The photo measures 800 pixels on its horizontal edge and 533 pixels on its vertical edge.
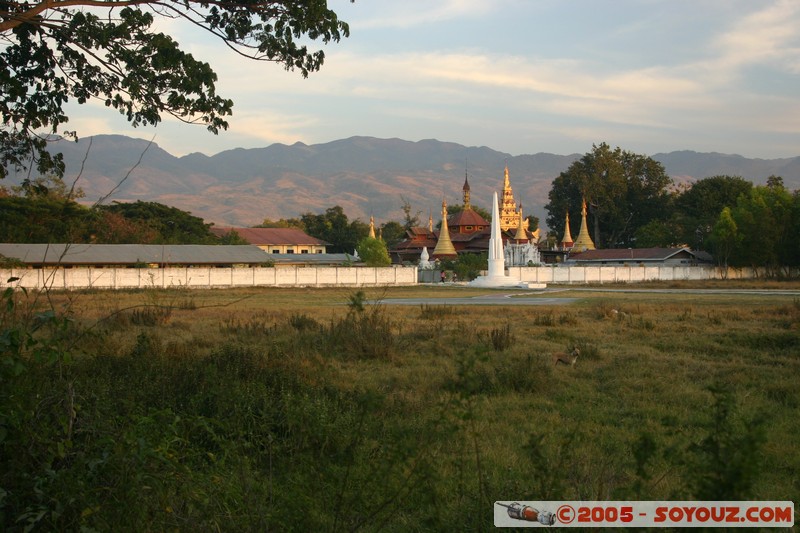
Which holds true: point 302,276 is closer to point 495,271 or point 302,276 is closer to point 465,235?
point 495,271

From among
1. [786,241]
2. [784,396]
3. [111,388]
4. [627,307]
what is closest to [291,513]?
[111,388]

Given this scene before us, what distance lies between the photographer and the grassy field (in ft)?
15.8

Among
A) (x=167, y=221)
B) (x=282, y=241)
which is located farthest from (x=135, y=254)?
(x=282, y=241)

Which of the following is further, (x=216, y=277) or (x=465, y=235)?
(x=465, y=235)

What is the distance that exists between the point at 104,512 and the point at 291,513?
4.04ft

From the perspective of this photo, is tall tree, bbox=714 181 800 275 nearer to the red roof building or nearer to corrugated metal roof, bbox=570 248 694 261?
corrugated metal roof, bbox=570 248 694 261

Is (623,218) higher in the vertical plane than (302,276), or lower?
higher

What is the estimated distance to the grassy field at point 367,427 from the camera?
483 centimetres

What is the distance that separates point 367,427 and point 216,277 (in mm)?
46713

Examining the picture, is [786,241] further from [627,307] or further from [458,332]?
[458,332]

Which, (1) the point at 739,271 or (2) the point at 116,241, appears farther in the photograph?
(1) the point at 739,271

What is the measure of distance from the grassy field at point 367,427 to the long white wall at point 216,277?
3099cm

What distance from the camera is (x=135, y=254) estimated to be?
2191 inches

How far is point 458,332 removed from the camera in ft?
62.8
